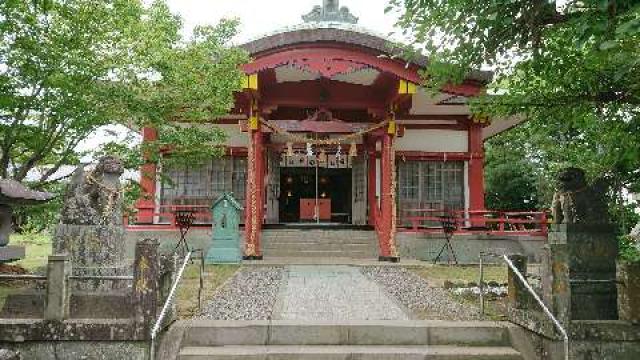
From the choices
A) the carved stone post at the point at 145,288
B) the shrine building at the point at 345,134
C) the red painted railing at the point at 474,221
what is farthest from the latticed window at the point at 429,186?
the carved stone post at the point at 145,288

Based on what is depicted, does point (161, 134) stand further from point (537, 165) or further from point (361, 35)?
point (537, 165)

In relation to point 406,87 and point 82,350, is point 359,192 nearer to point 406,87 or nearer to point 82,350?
point 406,87

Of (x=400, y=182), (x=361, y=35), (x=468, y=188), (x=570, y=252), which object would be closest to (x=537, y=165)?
(x=468, y=188)

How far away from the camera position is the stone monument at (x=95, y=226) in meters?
6.31

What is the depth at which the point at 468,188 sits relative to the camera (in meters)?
16.8

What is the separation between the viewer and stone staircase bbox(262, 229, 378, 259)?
14.8m

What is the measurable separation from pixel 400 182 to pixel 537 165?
7113 millimetres

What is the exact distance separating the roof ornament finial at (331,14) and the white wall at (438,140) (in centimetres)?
564

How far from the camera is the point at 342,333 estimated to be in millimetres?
6160

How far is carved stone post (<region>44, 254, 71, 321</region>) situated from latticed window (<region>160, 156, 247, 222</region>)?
10.5 meters

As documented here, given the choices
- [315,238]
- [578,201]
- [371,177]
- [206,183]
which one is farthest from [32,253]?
[578,201]

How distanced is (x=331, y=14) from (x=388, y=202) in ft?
30.6

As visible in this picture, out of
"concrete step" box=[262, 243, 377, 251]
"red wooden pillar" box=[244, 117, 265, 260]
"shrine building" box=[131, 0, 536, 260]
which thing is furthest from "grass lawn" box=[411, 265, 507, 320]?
"red wooden pillar" box=[244, 117, 265, 260]

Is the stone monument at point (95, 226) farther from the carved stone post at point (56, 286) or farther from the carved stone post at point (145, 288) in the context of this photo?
the carved stone post at point (145, 288)
